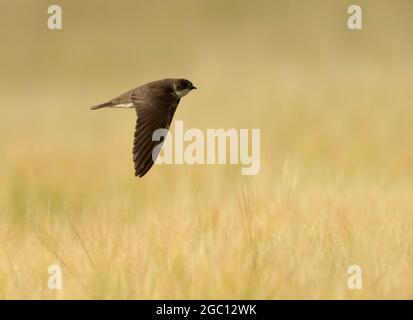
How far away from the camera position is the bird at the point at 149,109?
774 cm

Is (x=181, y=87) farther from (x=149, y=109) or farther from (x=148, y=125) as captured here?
(x=148, y=125)

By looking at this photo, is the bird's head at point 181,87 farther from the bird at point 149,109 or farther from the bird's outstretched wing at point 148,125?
the bird's outstretched wing at point 148,125

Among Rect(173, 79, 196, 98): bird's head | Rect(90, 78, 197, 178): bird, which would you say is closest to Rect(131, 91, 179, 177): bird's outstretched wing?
Rect(90, 78, 197, 178): bird

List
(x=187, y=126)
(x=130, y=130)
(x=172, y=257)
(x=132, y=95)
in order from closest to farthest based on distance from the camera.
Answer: (x=172, y=257)
(x=132, y=95)
(x=187, y=126)
(x=130, y=130)

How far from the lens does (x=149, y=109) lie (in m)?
8.37

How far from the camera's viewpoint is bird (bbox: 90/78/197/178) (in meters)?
7.74

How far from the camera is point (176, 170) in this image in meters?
13.5

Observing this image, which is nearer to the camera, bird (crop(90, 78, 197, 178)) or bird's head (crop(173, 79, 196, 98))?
bird (crop(90, 78, 197, 178))

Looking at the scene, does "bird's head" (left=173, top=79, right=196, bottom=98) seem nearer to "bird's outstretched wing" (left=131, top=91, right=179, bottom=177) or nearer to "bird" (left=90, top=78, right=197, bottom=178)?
"bird" (left=90, top=78, right=197, bottom=178)

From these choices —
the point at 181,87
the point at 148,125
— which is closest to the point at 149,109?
the point at 148,125

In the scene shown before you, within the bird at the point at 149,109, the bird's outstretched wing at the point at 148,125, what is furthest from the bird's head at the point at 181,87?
the bird's outstretched wing at the point at 148,125

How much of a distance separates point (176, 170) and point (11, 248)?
20.0 feet
